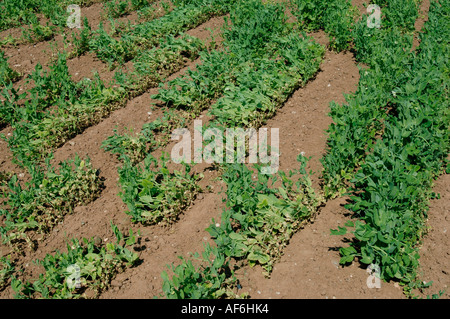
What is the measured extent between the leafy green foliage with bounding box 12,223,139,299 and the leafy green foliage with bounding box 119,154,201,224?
47cm

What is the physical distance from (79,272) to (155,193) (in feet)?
4.22

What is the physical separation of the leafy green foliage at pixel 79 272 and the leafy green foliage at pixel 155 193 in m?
0.47

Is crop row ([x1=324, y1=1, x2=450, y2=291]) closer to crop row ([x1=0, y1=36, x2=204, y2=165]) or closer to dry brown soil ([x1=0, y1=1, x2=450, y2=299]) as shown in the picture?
dry brown soil ([x1=0, y1=1, x2=450, y2=299])

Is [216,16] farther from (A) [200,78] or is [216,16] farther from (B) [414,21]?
(B) [414,21]

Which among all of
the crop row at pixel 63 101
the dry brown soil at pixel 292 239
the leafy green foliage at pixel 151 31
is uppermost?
the leafy green foliage at pixel 151 31

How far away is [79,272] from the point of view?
13.1ft

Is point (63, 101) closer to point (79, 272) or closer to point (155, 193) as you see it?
point (155, 193)

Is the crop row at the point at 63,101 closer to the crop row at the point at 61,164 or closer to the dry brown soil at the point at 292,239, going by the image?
the crop row at the point at 61,164

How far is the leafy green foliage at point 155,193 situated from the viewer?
4652 mm

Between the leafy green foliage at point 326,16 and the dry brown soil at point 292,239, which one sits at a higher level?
the leafy green foliage at point 326,16

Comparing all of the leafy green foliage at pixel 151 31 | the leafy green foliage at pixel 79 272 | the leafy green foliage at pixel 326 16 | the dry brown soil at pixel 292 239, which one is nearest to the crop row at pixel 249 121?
the dry brown soil at pixel 292 239

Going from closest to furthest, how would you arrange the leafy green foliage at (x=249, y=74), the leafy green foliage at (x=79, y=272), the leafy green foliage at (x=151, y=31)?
the leafy green foliage at (x=79, y=272) → the leafy green foliage at (x=249, y=74) → the leafy green foliage at (x=151, y=31)

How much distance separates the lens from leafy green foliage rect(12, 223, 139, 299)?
152 inches
